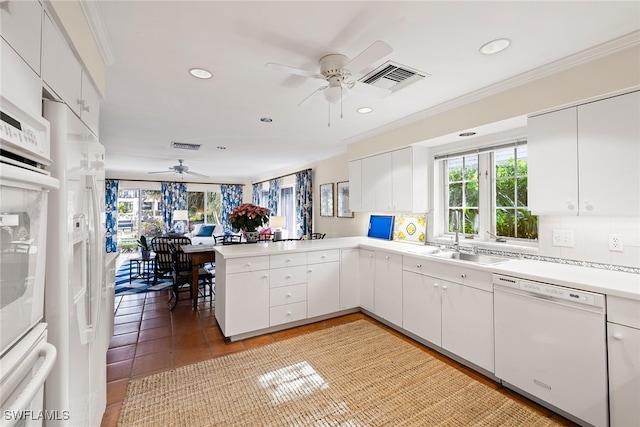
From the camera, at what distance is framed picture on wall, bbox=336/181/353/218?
510 cm

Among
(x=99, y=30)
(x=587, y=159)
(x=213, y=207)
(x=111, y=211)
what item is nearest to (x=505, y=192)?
(x=587, y=159)

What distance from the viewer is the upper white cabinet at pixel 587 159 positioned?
1877 mm

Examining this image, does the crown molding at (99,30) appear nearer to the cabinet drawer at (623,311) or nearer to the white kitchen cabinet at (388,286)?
the white kitchen cabinet at (388,286)

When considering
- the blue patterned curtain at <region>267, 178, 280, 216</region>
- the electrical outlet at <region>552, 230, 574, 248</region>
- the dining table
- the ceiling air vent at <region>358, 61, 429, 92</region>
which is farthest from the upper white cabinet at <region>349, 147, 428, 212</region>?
the blue patterned curtain at <region>267, 178, 280, 216</region>

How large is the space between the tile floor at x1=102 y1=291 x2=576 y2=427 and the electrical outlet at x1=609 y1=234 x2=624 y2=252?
1.24 meters

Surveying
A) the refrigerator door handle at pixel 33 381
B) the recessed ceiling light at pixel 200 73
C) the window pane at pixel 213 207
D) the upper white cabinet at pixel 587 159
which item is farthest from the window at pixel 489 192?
the window pane at pixel 213 207

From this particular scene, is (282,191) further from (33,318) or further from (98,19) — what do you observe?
(33,318)

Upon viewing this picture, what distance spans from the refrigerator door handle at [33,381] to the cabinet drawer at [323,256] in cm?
249

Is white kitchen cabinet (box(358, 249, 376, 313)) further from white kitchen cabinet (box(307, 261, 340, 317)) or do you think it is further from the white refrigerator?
the white refrigerator

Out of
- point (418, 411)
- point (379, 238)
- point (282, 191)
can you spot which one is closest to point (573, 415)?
point (418, 411)

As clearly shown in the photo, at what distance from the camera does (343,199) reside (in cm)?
521

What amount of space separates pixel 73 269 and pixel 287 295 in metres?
2.18

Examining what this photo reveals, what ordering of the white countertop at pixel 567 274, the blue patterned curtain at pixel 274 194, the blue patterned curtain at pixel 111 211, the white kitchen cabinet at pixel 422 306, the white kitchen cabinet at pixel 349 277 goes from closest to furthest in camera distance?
the white countertop at pixel 567 274
the white kitchen cabinet at pixel 422 306
the white kitchen cabinet at pixel 349 277
the blue patterned curtain at pixel 274 194
the blue patterned curtain at pixel 111 211

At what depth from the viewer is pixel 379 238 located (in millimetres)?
4191
